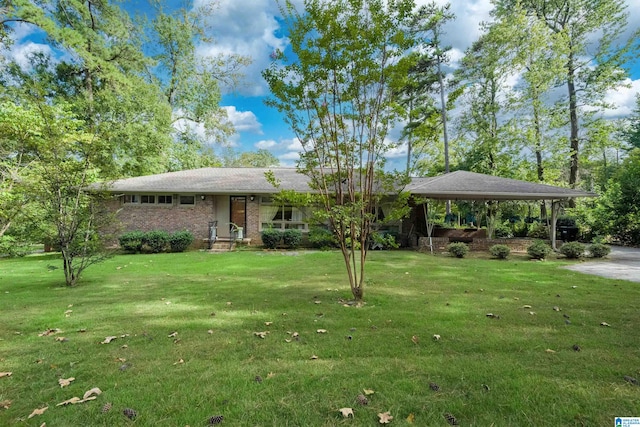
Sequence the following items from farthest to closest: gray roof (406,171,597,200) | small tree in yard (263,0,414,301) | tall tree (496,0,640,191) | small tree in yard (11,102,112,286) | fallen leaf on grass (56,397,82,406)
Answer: tall tree (496,0,640,191), gray roof (406,171,597,200), small tree in yard (11,102,112,286), small tree in yard (263,0,414,301), fallen leaf on grass (56,397,82,406)

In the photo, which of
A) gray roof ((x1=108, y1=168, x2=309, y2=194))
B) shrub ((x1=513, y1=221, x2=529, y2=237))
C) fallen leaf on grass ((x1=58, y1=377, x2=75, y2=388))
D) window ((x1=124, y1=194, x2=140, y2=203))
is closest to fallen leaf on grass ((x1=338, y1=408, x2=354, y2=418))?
fallen leaf on grass ((x1=58, y1=377, x2=75, y2=388))

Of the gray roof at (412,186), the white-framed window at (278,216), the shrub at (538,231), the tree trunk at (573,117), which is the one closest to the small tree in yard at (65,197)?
the gray roof at (412,186)

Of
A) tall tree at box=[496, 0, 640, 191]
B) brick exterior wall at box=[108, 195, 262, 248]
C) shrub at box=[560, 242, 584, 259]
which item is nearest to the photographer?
shrub at box=[560, 242, 584, 259]

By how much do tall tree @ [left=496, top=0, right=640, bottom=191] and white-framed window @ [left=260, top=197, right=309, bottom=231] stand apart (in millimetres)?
18706

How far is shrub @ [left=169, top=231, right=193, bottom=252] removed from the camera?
13672 millimetres

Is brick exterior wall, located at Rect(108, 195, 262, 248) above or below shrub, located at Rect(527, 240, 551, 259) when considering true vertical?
above

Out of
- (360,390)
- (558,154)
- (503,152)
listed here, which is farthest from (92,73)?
(558,154)

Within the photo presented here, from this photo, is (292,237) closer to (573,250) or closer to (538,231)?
(573,250)

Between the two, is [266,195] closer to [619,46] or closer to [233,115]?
[233,115]

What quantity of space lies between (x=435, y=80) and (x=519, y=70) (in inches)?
220

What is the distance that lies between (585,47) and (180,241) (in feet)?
89.2

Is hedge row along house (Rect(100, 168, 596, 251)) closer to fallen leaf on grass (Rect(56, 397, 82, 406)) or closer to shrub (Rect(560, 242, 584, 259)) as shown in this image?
shrub (Rect(560, 242, 584, 259))

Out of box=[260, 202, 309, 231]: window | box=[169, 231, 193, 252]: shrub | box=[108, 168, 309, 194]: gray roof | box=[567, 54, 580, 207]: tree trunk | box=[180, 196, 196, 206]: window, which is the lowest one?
box=[169, 231, 193, 252]: shrub

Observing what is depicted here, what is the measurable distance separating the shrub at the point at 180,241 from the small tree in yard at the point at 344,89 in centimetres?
1004
